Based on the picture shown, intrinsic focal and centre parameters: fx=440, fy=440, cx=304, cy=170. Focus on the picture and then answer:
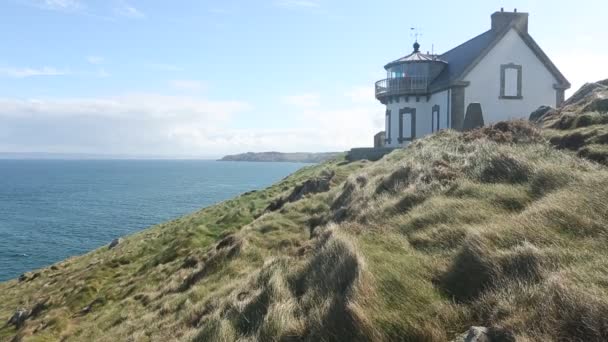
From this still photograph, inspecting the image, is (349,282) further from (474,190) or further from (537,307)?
(474,190)

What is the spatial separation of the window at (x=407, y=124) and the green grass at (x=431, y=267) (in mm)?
20622

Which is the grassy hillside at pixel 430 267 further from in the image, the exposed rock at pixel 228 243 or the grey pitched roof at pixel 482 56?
the grey pitched roof at pixel 482 56

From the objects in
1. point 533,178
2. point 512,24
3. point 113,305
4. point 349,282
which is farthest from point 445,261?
point 512,24

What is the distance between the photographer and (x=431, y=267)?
7047mm

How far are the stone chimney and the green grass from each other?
19679 millimetres

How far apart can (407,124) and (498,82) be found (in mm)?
7720

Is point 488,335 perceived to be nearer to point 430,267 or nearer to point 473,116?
point 430,267

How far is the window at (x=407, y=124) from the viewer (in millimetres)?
36312

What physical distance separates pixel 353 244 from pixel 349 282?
4.33ft

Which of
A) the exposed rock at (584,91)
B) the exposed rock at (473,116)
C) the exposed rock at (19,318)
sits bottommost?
the exposed rock at (19,318)

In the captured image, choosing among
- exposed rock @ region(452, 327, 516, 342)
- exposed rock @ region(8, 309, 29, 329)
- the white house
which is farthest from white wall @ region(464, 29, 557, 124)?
exposed rock @ region(8, 309, 29, 329)

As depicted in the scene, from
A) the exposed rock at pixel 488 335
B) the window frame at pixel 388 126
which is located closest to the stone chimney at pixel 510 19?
the window frame at pixel 388 126

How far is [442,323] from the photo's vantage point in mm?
5684

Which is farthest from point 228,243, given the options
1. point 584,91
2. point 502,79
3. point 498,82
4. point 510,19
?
point 510,19
